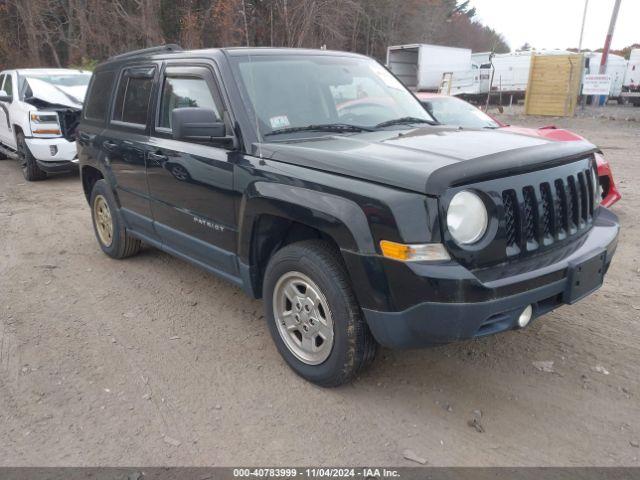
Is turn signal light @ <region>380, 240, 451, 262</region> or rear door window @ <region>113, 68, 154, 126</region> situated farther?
rear door window @ <region>113, 68, 154, 126</region>

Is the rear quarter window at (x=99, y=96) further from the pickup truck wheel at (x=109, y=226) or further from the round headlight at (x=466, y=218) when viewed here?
the round headlight at (x=466, y=218)

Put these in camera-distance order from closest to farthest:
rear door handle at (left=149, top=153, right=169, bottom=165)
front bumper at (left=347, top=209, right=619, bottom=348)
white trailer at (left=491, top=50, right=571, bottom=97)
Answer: front bumper at (left=347, top=209, right=619, bottom=348), rear door handle at (left=149, top=153, right=169, bottom=165), white trailer at (left=491, top=50, right=571, bottom=97)

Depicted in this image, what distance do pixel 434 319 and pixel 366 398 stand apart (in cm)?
84

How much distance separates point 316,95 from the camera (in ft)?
12.0

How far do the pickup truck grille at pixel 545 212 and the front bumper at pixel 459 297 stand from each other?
0.12 meters

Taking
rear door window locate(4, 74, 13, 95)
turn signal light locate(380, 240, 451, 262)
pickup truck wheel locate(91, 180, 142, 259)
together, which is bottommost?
pickup truck wheel locate(91, 180, 142, 259)

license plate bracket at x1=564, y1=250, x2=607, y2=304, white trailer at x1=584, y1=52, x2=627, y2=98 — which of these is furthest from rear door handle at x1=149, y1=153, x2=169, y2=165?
white trailer at x1=584, y1=52, x2=627, y2=98

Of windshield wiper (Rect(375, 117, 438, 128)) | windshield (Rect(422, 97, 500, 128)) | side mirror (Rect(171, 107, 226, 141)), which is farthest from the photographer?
windshield (Rect(422, 97, 500, 128))

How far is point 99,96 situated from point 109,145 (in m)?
0.70

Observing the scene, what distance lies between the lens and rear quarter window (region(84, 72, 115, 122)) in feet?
16.2

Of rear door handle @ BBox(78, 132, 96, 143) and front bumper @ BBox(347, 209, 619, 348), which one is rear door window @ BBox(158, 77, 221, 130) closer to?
rear door handle @ BBox(78, 132, 96, 143)

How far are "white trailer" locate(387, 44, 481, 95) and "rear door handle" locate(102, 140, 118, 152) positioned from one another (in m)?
23.9

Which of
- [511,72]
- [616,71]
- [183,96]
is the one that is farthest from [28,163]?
[616,71]

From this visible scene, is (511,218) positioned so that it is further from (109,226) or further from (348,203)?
(109,226)
